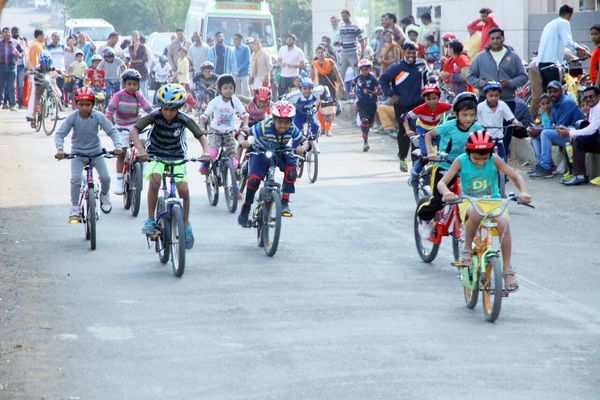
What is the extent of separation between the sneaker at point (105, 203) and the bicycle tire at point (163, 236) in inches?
93.5

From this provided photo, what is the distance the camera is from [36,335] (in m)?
9.83

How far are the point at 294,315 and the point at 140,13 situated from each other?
68.1m

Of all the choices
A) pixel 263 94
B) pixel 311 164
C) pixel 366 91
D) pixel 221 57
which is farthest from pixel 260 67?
pixel 263 94

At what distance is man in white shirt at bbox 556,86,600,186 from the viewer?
18.6 m

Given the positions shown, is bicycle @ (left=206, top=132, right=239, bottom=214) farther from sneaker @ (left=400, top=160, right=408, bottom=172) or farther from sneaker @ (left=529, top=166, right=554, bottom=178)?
sneaker @ (left=529, top=166, right=554, bottom=178)

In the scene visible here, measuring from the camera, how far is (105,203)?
15.3 metres

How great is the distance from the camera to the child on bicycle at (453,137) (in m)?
12.5

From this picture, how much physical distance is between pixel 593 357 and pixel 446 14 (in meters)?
25.0

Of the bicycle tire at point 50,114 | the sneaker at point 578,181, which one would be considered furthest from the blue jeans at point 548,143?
the bicycle tire at point 50,114

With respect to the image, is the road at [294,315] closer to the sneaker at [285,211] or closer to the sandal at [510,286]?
the sandal at [510,286]

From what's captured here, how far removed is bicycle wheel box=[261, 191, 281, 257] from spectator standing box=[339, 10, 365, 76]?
1838 centimetres

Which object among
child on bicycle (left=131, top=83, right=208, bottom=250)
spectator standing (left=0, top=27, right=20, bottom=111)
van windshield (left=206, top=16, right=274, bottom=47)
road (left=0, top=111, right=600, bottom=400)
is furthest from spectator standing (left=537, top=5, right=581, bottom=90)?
van windshield (left=206, top=16, right=274, bottom=47)

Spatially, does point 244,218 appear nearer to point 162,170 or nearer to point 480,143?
point 162,170

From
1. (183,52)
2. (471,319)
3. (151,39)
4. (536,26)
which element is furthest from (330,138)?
(151,39)
